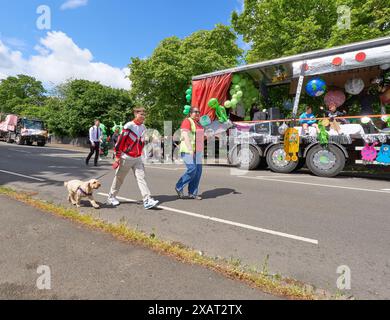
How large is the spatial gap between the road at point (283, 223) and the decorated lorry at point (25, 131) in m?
22.2

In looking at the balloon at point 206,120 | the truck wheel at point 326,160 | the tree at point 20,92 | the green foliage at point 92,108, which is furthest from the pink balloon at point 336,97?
the tree at point 20,92

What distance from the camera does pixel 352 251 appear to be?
363cm

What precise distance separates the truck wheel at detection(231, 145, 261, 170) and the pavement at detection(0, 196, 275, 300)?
817cm

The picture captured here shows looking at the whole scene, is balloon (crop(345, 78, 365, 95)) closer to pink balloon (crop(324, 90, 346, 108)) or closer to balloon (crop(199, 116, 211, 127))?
pink balloon (crop(324, 90, 346, 108))

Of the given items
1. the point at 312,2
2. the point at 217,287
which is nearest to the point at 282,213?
the point at 217,287

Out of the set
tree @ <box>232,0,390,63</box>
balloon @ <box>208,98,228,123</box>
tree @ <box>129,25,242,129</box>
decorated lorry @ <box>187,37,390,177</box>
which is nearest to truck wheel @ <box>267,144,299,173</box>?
decorated lorry @ <box>187,37,390,177</box>

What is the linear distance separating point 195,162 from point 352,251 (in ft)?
10.5

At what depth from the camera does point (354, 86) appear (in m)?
11.3

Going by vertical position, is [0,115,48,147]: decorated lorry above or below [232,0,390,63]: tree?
below

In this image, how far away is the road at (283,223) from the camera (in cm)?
321

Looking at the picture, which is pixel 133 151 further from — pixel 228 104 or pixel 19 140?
pixel 19 140

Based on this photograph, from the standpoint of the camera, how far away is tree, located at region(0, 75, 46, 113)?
69.4m

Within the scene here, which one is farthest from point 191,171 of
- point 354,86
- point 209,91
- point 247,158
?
point 354,86
